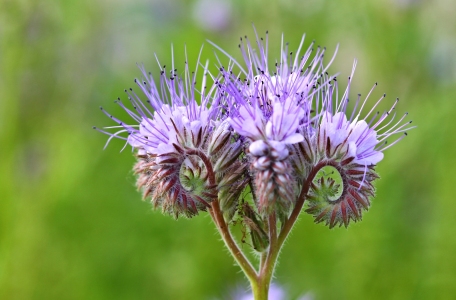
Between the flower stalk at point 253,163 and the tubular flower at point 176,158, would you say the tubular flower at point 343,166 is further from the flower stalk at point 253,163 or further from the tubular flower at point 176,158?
the tubular flower at point 176,158

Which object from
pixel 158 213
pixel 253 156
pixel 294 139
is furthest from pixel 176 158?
pixel 158 213

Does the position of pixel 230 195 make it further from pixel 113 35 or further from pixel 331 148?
pixel 113 35

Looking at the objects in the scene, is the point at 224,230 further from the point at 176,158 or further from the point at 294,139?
the point at 294,139

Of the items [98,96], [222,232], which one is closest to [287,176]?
[222,232]

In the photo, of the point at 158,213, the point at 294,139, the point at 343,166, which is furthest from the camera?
the point at 158,213

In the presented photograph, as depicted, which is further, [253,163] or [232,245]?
[232,245]

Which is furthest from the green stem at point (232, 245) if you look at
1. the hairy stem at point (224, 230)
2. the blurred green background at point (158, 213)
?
the blurred green background at point (158, 213)

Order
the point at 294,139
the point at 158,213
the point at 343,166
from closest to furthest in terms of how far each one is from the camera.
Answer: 1. the point at 294,139
2. the point at 343,166
3. the point at 158,213

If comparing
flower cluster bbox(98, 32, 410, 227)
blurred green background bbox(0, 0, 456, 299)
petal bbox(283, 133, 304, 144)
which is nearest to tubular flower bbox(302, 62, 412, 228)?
flower cluster bbox(98, 32, 410, 227)

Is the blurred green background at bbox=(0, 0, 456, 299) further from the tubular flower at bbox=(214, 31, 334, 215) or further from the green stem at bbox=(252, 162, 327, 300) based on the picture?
the tubular flower at bbox=(214, 31, 334, 215)
